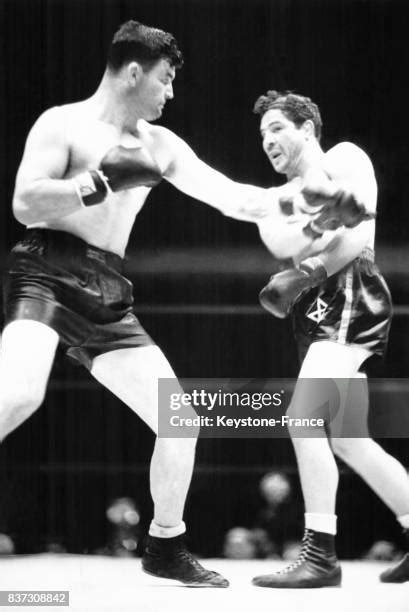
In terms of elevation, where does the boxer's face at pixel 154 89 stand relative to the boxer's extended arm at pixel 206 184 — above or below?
above

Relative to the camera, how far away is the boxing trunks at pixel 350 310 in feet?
11.2

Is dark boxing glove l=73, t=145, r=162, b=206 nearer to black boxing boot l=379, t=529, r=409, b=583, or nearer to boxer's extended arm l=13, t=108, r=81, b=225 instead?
boxer's extended arm l=13, t=108, r=81, b=225

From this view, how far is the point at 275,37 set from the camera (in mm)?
3643

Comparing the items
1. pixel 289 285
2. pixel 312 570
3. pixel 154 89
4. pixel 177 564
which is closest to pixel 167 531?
pixel 177 564

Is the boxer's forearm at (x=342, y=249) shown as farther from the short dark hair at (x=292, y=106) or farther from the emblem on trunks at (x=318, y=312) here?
the short dark hair at (x=292, y=106)

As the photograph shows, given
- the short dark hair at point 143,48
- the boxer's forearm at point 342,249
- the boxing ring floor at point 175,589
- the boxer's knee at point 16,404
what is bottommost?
the boxing ring floor at point 175,589

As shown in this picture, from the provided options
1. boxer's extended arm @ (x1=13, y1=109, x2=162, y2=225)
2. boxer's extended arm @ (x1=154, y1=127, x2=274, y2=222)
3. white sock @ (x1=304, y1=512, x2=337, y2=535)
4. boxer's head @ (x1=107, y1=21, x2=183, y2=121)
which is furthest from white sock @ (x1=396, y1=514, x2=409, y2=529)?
boxer's head @ (x1=107, y1=21, x2=183, y2=121)

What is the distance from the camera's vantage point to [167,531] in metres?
3.33

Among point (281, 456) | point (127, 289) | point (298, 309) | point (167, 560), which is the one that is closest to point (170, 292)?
point (127, 289)

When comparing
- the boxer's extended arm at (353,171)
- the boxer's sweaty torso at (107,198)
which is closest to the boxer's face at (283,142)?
the boxer's extended arm at (353,171)

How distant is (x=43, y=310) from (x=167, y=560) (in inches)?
39.1

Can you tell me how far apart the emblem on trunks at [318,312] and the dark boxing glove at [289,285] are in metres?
0.06

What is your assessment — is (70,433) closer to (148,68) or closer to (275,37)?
(148,68)

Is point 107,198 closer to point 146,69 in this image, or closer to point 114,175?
point 114,175
